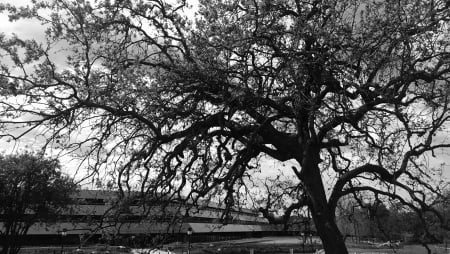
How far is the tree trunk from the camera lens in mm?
10336

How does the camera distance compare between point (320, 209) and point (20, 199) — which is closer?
point (320, 209)

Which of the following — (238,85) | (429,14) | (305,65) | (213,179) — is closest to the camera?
(429,14)

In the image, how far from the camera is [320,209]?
10.5 metres

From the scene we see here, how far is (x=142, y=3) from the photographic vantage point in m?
12.0

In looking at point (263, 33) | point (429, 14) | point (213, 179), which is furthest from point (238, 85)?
point (429, 14)

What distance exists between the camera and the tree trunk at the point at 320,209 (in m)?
10.3

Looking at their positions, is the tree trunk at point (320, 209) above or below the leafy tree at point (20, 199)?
below

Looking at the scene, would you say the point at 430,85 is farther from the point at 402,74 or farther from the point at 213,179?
the point at 213,179

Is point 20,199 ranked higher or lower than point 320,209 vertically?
higher

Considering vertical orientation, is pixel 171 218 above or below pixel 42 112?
below

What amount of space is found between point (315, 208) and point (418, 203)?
259 centimetres

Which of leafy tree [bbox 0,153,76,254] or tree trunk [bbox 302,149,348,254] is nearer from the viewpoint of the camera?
tree trunk [bbox 302,149,348,254]

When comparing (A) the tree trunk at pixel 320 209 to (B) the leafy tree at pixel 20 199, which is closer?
(A) the tree trunk at pixel 320 209

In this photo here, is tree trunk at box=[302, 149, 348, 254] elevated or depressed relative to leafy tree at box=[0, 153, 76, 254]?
depressed
